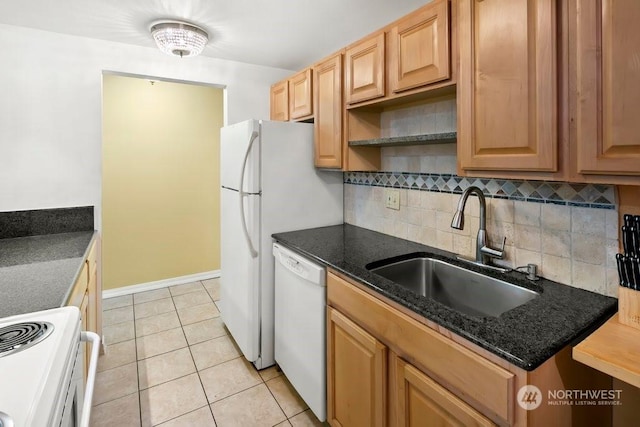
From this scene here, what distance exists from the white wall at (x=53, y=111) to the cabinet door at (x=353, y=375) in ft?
6.48

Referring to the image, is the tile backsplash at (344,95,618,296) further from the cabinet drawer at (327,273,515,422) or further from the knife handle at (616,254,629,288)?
the cabinet drawer at (327,273,515,422)

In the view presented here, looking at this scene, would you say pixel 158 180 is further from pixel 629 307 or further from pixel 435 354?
pixel 629 307

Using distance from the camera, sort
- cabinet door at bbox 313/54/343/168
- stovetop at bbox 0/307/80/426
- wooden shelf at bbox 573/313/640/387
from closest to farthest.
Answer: stovetop at bbox 0/307/80/426, wooden shelf at bbox 573/313/640/387, cabinet door at bbox 313/54/343/168

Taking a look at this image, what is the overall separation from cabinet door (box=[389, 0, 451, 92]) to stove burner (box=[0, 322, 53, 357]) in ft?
5.28

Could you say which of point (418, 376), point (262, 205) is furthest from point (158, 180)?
point (418, 376)

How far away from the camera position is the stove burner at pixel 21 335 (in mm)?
827

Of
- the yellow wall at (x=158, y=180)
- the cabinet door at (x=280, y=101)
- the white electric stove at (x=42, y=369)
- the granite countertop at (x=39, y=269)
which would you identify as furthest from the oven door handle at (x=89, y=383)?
the yellow wall at (x=158, y=180)

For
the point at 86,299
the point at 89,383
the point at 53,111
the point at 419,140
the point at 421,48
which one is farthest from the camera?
the point at 53,111

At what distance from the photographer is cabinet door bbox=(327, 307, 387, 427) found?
50.1 inches

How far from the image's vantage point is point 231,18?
197 centimetres

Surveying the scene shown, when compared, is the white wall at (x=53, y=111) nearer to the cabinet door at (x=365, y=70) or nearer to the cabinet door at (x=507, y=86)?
the cabinet door at (x=365, y=70)

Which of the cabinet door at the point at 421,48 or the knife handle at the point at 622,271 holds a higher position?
the cabinet door at the point at 421,48

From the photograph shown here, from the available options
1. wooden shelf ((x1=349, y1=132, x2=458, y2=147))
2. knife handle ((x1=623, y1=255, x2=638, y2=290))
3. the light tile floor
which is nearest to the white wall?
the light tile floor

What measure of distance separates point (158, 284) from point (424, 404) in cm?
328
